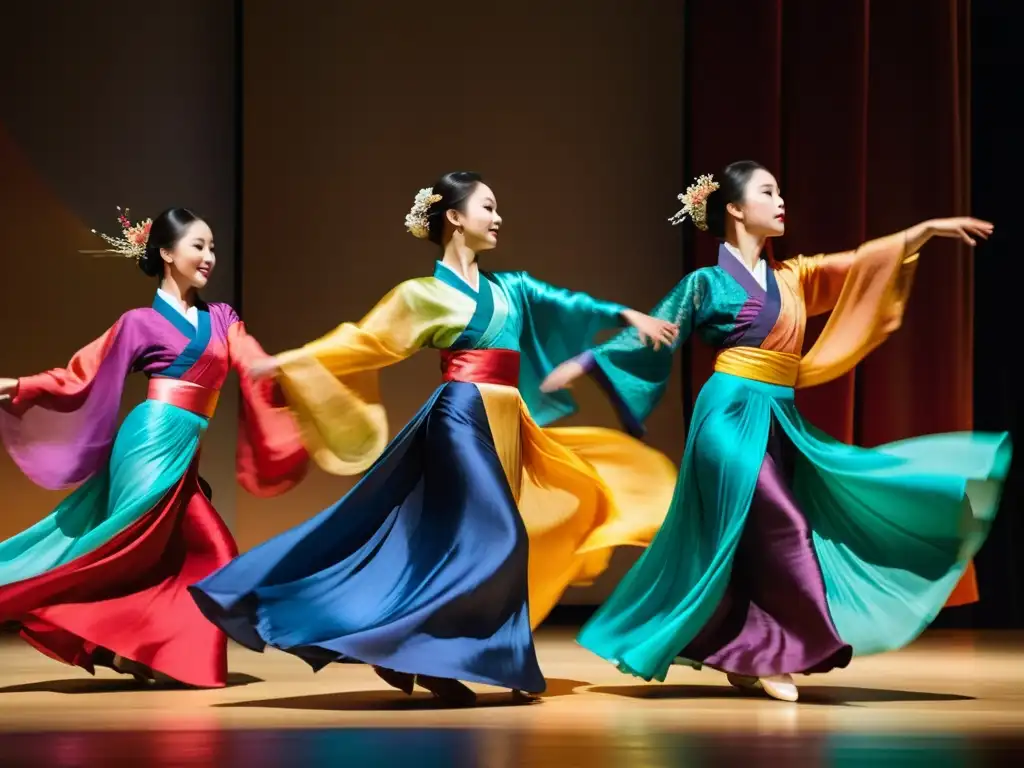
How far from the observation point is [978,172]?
5.62 metres

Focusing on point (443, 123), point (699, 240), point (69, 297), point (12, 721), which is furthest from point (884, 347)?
point (12, 721)

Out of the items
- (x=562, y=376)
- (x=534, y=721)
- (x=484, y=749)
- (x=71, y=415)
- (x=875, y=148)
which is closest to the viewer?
(x=484, y=749)

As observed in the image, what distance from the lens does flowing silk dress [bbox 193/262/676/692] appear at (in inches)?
131

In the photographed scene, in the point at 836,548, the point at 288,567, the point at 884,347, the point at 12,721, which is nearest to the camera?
the point at 12,721

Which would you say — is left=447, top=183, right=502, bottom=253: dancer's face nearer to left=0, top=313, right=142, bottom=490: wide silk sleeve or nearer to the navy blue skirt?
the navy blue skirt

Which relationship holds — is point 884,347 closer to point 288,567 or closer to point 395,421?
point 395,421

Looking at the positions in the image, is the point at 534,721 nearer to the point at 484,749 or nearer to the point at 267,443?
the point at 484,749

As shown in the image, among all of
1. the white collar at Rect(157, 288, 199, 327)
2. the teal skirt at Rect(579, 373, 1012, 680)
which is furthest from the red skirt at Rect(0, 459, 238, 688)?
the teal skirt at Rect(579, 373, 1012, 680)

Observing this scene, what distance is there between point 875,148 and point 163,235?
2.58 meters

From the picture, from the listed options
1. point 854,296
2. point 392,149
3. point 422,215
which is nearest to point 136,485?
point 422,215

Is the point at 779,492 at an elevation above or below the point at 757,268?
below

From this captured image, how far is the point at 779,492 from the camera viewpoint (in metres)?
3.56

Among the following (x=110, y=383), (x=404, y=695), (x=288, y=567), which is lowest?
(x=404, y=695)

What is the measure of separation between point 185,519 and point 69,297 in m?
2.00
